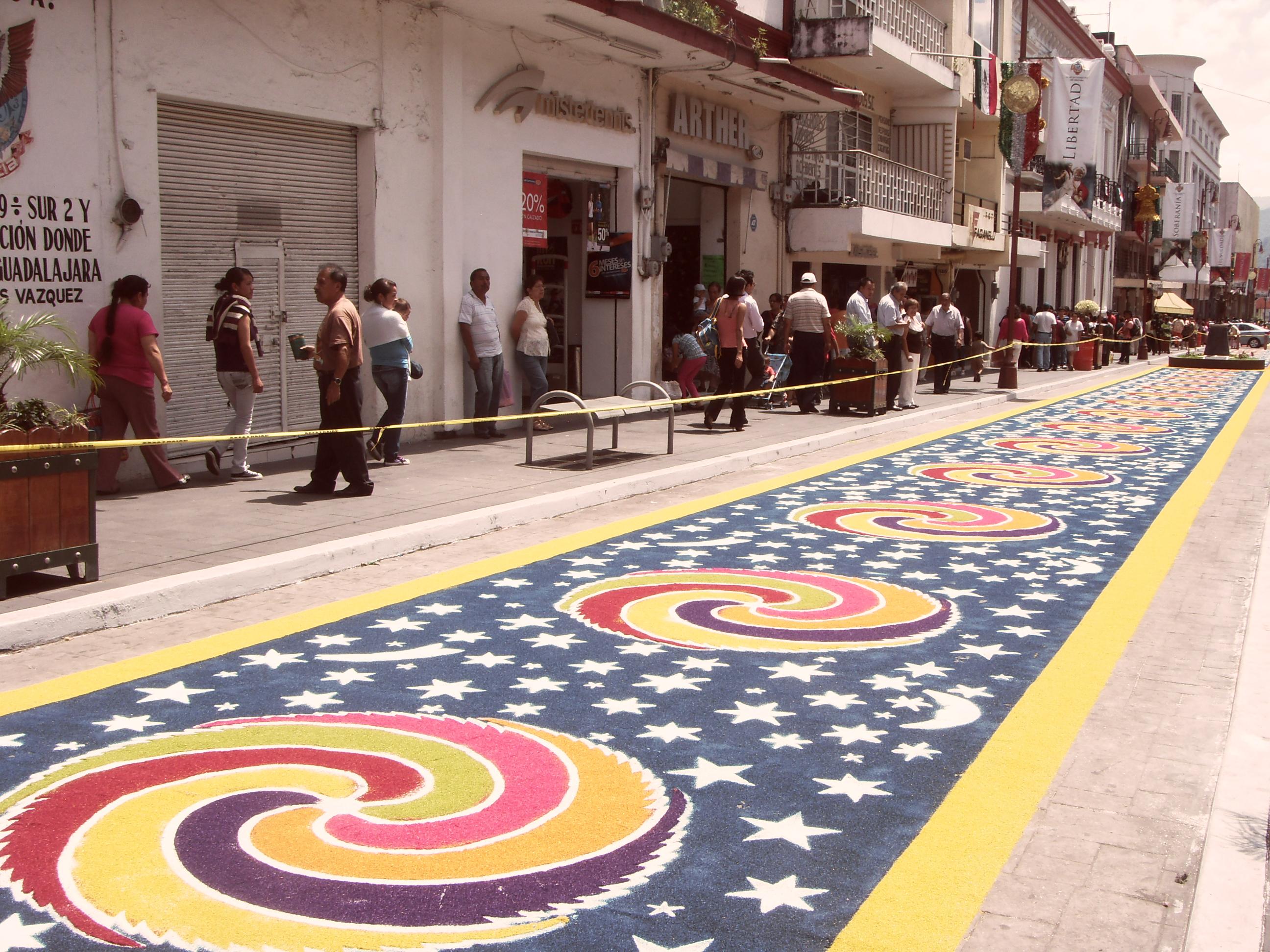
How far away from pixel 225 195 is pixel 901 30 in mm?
A: 18646

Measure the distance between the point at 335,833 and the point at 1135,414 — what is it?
1904 centimetres

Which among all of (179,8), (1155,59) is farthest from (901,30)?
(1155,59)

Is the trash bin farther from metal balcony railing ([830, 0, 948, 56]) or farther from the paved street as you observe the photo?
the paved street

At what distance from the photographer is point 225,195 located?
465 inches

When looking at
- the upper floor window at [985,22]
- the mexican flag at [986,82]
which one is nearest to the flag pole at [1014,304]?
the mexican flag at [986,82]

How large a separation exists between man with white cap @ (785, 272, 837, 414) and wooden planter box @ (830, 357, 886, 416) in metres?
0.31

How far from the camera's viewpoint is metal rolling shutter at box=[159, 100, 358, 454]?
36.8 feet

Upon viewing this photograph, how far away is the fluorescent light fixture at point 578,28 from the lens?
14781 mm

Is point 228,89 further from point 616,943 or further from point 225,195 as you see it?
point 616,943

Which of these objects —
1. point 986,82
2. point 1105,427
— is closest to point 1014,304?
point 986,82

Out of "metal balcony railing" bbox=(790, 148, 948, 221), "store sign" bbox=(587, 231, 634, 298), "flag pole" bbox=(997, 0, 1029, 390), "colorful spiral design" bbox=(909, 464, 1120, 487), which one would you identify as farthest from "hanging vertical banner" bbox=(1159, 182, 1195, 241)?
"colorful spiral design" bbox=(909, 464, 1120, 487)

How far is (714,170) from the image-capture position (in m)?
20.5

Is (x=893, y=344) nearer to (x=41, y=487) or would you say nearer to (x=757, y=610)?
(x=757, y=610)

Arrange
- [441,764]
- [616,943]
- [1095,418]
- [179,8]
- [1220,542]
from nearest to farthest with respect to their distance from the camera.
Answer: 1. [616,943]
2. [441,764]
3. [1220,542]
4. [179,8]
5. [1095,418]
